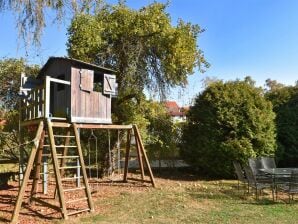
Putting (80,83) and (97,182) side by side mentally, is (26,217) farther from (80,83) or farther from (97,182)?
(97,182)

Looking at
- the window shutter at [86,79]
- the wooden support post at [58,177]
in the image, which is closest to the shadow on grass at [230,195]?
the wooden support post at [58,177]

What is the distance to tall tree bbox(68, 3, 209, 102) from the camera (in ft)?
48.7

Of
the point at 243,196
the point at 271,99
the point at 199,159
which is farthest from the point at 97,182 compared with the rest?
the point at 271,99

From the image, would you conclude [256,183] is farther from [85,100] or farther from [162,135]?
[162,135]

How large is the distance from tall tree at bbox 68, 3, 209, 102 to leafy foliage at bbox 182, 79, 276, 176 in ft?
5.32

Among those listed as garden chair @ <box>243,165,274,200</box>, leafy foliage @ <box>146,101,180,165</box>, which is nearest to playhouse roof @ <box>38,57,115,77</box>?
garden chair @ <box>243,165,274,200</box>

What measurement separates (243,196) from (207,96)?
6154 mm

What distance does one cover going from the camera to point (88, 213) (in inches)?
389

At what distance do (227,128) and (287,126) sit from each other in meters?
3.71

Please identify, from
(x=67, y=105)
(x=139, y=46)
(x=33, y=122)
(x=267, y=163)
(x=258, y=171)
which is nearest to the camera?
(x=33, y=122)

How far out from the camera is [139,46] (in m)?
15.8

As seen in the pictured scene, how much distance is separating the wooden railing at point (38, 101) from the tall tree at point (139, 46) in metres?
3.30

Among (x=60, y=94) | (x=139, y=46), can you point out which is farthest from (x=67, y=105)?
(x=139, y=46)

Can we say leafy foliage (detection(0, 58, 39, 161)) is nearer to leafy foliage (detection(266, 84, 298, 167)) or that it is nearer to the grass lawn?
the grass lawn
